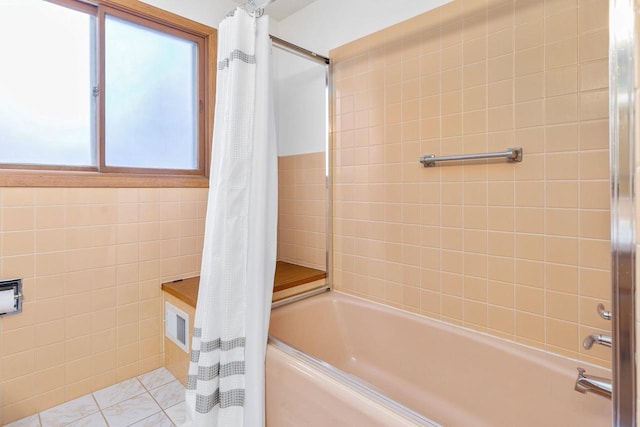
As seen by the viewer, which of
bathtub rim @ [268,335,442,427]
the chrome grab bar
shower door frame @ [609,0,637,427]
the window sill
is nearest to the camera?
shower door frame @ [609,0,637,427]

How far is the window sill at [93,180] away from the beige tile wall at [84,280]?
30mm

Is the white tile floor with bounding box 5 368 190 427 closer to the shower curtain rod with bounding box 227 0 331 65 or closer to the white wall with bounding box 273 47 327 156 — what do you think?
the white wall with bounding box 273 47 327 156

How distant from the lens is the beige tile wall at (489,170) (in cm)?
114

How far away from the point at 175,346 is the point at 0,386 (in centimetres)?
72

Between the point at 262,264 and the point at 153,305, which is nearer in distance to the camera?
the point at 262,264

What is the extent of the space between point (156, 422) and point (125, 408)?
209 mm

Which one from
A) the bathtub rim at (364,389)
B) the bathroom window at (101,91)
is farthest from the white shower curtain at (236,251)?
the bathroom window at (101,91)

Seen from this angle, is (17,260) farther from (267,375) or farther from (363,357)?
(363,357)

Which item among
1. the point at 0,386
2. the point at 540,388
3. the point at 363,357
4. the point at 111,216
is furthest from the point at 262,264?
the point at 0,386

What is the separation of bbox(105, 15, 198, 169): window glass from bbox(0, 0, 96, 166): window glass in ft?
0.33

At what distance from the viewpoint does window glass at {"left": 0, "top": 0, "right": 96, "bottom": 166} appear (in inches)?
58.3

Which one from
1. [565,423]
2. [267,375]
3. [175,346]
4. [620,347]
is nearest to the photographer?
[620,347]

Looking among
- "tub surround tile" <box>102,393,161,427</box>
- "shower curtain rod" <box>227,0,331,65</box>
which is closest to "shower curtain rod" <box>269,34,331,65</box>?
"shower curtain rod" <box>227,0,331,65</box>

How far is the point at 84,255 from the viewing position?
5.30 feet
